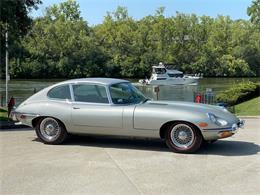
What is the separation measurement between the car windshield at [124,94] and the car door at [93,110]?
0.50 feet

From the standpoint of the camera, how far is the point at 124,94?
31.3 feet

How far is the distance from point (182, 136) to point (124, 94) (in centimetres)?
149

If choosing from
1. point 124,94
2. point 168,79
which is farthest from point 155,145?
point 168,79

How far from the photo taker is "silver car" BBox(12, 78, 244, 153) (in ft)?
28.5

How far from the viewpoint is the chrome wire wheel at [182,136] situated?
28.6 feet

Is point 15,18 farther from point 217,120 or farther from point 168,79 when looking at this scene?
point 168,79

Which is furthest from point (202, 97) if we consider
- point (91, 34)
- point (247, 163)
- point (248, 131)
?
point (91, 34)

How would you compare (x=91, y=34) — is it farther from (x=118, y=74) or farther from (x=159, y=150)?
(x=159, y=150)

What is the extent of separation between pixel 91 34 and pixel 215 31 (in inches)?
1095

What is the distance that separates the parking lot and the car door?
438 millimetres

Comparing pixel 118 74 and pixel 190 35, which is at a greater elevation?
pixel 190 35

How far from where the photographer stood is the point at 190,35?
114m

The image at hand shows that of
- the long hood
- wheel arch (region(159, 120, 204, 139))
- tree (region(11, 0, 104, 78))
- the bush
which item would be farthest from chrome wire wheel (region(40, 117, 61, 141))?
tree (region(11, 0, 104, 78))

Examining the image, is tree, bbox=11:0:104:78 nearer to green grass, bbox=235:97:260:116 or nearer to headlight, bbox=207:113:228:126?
green grass, bbox=235:97:260:116
